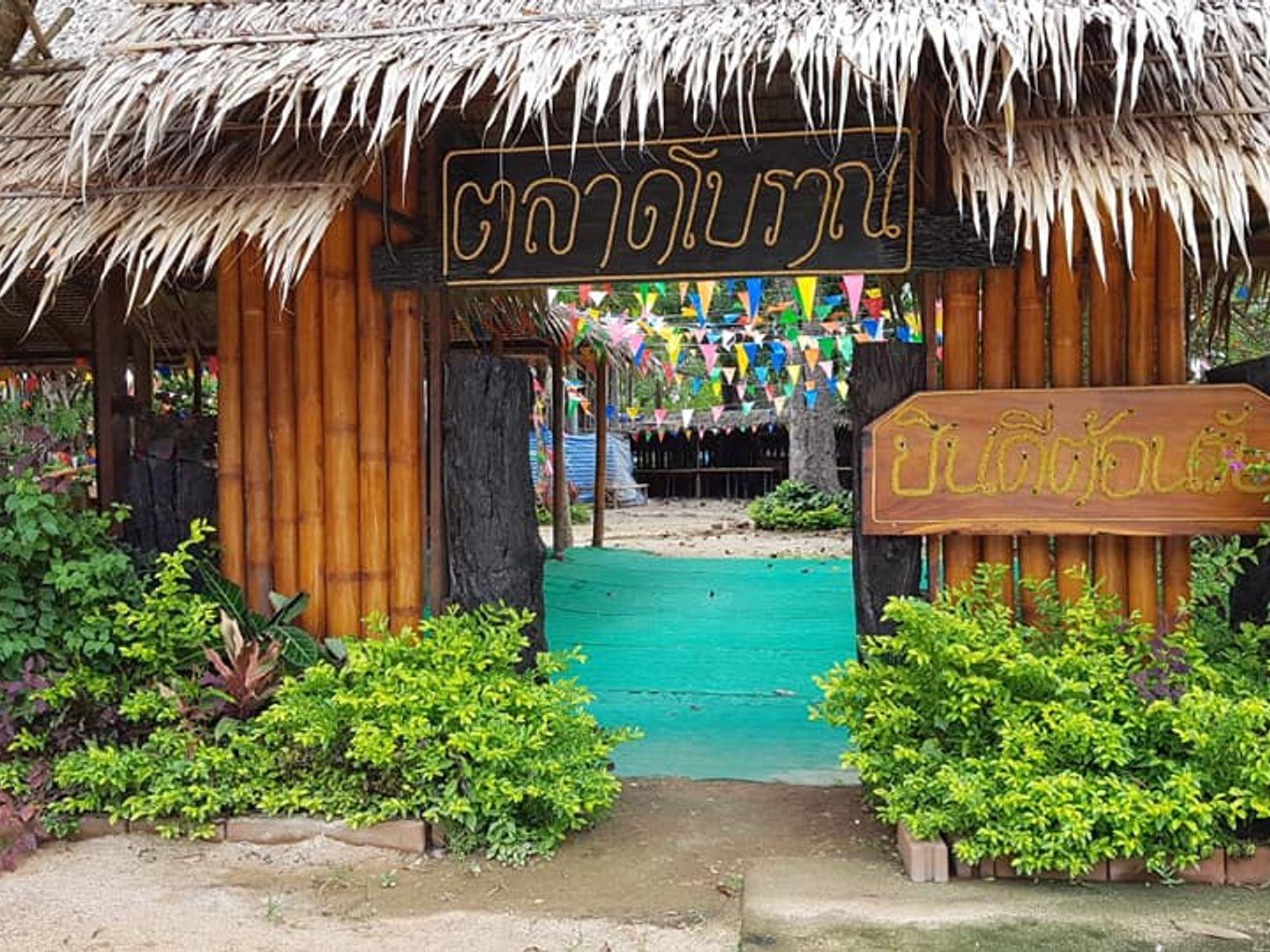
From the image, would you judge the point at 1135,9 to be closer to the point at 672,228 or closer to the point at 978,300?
the point at 978,300

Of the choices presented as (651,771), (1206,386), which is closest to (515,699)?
(651,771)

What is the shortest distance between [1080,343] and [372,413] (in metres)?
2.34

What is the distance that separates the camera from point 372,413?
4.05m

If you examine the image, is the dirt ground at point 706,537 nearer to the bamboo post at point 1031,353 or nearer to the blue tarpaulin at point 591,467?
the blue tarpaulin at point 591,467

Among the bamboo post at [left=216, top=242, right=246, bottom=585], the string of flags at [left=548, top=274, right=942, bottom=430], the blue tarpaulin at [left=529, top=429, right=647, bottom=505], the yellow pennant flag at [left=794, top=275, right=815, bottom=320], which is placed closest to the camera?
the bamboo post at [left=216, top=242, right=246, bottom=585]

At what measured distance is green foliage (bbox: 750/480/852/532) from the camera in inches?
571

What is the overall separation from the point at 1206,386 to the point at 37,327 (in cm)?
737

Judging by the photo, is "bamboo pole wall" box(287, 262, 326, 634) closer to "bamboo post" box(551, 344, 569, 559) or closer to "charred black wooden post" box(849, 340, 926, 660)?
"charred black wooden post" box(849, 340, 926, 660)

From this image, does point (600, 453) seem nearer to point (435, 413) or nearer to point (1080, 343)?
point (435, 413)

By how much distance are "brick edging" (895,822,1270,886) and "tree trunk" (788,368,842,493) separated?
42.0 feet

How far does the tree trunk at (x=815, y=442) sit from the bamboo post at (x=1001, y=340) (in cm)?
1217

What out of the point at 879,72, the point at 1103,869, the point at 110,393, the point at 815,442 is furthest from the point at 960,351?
the point at 815,442

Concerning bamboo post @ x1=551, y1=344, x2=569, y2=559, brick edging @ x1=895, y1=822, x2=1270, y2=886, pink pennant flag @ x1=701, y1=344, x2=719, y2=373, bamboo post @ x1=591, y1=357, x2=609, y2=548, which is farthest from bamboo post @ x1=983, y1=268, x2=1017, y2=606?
pink pennant flag @ x1=701, y1=344, x2=719, y2=373

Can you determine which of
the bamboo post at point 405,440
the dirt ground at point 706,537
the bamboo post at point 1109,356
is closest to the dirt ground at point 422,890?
the bamboo post at point 405,440
